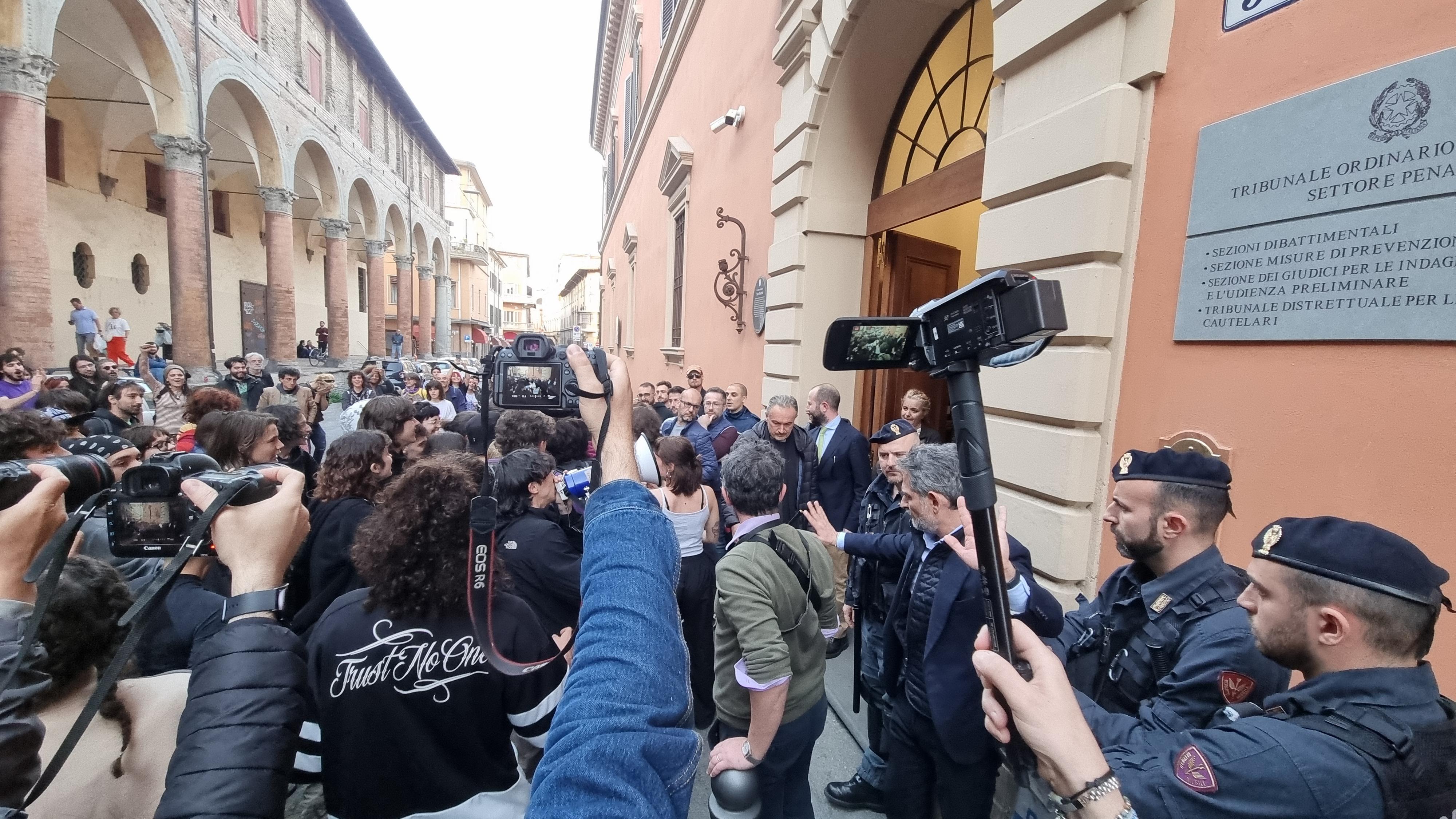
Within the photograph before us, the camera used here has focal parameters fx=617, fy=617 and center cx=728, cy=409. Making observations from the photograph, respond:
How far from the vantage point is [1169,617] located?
1700mm

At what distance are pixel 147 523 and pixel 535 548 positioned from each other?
1.37m

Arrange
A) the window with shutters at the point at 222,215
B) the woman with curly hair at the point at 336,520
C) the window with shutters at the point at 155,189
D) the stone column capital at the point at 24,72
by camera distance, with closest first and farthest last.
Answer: the woman with curly hair at the point at 336,520, the stone column capital at the point at 24,72, the window with shutters at the point at 155,189, the window with shutters at the point at 222,215

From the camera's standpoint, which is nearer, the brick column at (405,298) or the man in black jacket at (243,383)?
the man in black jacket at (243,383)

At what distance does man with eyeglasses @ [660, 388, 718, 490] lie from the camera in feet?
17.0

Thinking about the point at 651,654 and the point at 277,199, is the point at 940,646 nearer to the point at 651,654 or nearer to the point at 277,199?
the point at 651,654

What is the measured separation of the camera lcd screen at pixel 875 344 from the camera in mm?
1058

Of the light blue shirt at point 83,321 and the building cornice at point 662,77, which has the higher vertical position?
the building cornice at point 662,77

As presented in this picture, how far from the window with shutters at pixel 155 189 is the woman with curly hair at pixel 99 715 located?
21894 millimetres

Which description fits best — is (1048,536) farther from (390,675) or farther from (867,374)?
(867,374)

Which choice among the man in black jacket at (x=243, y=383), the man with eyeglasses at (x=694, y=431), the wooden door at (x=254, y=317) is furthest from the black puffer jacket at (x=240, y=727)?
the wooden door at (x=254, y=317)

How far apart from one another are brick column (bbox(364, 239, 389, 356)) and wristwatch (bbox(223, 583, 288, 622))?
29.3 metres

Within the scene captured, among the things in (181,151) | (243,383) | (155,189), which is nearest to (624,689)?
(243,383)

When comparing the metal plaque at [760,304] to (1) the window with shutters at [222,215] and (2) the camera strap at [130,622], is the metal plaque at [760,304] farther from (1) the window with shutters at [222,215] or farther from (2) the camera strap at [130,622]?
(1) the window with shutters at [222,215]

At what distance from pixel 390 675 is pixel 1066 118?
330cm
